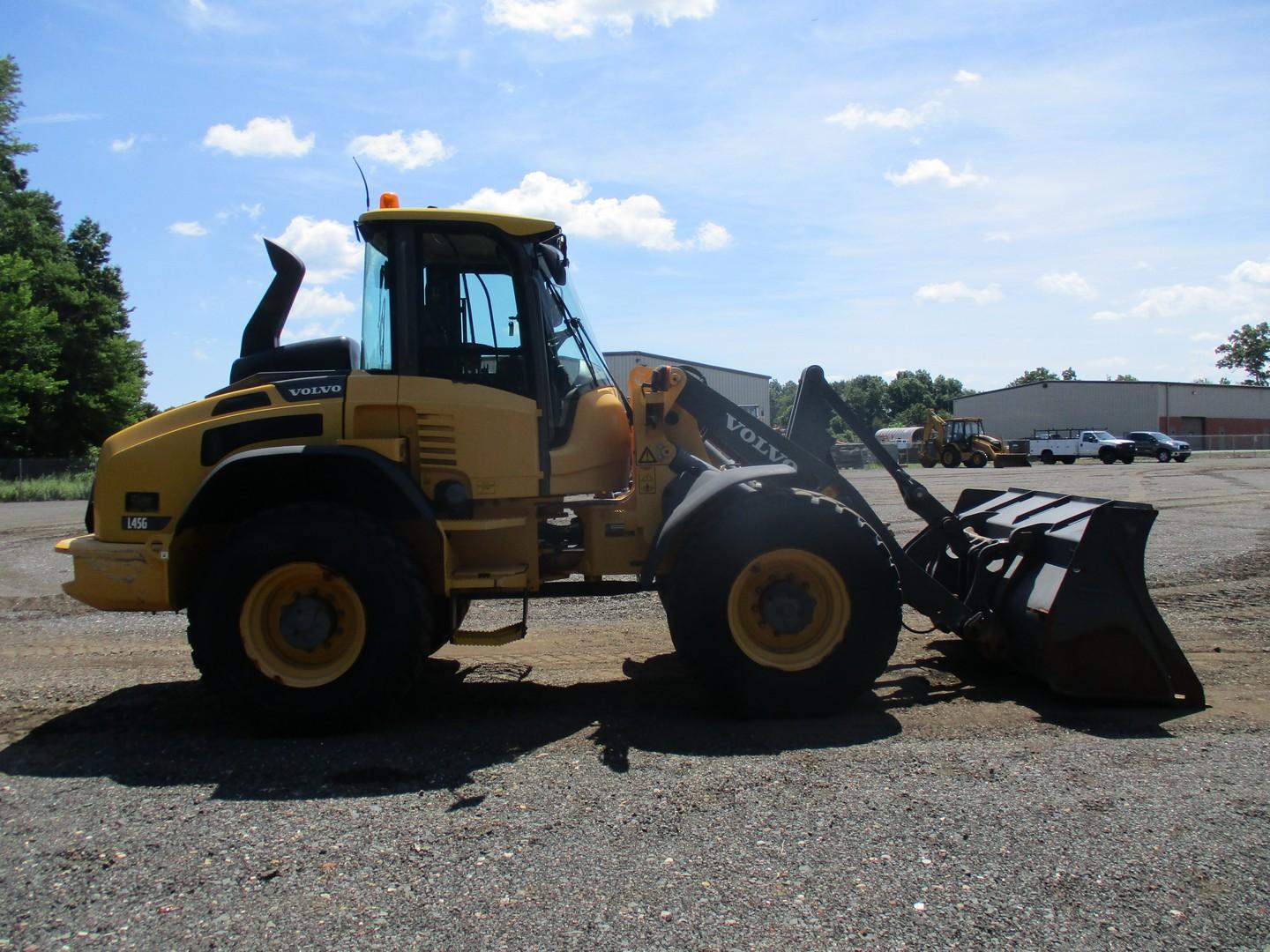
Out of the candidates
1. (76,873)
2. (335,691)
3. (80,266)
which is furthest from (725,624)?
(80,266)

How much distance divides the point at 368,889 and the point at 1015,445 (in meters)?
46.6

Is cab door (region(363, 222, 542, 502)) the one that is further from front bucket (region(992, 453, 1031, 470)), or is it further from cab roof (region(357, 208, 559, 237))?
front bucket (region(992, 453, 1031, 470))

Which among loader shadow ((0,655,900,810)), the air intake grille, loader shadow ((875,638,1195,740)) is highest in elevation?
the air intake grille

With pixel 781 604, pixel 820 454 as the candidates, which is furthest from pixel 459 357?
pixel 820 454

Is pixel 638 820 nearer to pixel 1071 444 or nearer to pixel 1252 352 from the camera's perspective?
pixel 1071 444

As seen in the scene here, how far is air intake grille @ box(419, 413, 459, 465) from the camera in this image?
5.25 meters

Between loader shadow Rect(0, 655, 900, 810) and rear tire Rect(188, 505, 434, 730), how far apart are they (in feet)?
0.66

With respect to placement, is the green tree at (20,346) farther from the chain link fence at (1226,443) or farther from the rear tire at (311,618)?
the chain link fence at (1226,443)

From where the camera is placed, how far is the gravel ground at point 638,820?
9.93 feet

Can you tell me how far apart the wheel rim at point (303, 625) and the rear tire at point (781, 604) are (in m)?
1.77

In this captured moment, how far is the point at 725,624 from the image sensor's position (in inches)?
200

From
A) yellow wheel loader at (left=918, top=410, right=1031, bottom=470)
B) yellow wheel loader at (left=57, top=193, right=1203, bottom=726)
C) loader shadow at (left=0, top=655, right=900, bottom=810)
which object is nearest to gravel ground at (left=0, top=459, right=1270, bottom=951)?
loader shadow at (left=0, top=655, right=900, bottom=810)

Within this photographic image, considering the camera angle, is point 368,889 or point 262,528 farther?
point 262,528

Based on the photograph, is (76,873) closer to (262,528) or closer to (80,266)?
(262,528)
